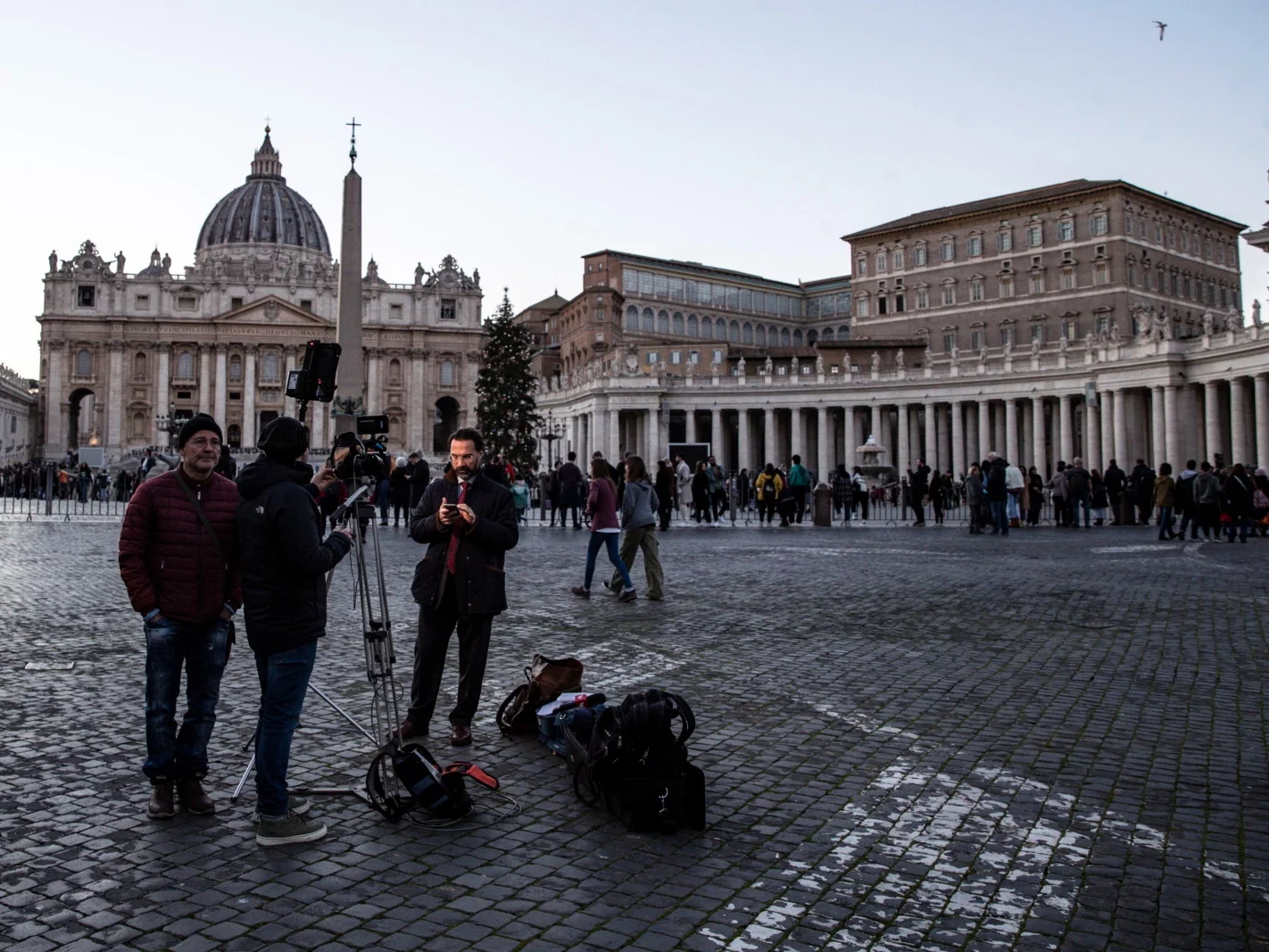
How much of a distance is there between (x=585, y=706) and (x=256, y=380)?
8649 cm

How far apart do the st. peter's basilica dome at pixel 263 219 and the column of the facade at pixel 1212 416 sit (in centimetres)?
8284

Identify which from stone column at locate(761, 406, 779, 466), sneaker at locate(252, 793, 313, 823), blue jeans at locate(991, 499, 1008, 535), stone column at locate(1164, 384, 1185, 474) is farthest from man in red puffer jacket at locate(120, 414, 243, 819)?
stone column at locate(761, 406, 779, 466)

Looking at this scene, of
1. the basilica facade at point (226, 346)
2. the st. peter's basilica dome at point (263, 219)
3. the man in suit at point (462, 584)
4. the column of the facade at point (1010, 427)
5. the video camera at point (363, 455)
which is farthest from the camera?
the st. peter's basilica dome at point (263, 219)

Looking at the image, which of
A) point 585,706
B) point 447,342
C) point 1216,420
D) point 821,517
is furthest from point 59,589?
point 447,342

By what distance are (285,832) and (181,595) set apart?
1.07 meters

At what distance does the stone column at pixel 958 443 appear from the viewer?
5416 cm

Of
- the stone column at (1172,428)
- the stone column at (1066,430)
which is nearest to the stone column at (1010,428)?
the stone column at (1066,430)

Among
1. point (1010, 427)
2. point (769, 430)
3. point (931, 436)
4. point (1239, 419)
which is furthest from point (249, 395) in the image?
point (1239, 419)

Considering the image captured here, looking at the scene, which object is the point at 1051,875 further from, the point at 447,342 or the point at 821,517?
the point at 447,342

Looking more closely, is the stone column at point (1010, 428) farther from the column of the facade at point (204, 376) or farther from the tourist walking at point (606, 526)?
the column of the facade at point (204, 376)

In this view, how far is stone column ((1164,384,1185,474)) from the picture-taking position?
43875 millimetres

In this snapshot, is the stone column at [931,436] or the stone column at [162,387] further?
the stone column at [162,387]

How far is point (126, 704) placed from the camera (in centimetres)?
649

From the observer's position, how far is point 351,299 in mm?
23719
